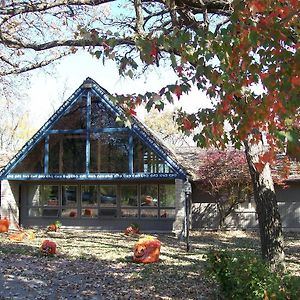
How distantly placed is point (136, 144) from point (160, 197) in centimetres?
299

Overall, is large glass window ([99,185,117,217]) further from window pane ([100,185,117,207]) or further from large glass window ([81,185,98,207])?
large glass window ([81,185,98,207])

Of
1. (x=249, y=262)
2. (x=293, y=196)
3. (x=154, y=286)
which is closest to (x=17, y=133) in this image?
(x=293, y=196)

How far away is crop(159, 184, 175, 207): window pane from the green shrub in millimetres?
14422

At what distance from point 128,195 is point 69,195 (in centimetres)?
295

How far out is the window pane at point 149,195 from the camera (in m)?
22.9

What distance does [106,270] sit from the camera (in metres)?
12.2

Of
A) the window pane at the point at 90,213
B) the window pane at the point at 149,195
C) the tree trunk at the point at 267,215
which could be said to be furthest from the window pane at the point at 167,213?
the tree trunk at the point at 267,215

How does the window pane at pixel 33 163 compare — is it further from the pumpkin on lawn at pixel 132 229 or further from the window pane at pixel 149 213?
the window pane at pixel 149 213

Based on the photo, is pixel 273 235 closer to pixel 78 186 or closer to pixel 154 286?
pixel 154 286

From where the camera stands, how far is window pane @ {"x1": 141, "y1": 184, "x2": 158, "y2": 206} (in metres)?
22.9

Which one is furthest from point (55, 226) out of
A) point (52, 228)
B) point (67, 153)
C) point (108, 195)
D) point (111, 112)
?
point (111, 112)

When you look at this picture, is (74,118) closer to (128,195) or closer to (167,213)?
(128,195)

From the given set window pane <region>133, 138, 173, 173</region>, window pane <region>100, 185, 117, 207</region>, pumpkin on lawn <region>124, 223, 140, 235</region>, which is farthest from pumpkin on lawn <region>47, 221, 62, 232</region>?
window pane <region>133, 138, 173, 173</region>

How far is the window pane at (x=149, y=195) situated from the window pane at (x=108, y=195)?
4.39ft
